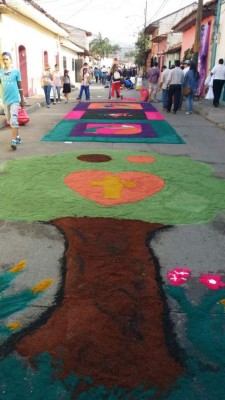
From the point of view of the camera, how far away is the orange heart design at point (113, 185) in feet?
15.8

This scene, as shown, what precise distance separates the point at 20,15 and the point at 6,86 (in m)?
12.1

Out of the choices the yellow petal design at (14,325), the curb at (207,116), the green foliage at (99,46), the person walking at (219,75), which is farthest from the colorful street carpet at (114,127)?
the green foliage at (99,46)

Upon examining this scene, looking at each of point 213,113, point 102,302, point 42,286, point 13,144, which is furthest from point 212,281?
point 213,113

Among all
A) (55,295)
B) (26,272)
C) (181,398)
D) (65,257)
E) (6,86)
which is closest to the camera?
(181,398)

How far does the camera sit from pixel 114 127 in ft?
35.8

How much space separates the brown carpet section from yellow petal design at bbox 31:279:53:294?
0.15m

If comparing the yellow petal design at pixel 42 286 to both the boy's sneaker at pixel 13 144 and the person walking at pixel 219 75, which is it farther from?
the person walking at pixel 219 75

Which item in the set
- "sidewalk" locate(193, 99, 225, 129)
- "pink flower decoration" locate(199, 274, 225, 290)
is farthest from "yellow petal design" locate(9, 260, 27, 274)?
"sidewalk" locate(193, 99, 225, 129)

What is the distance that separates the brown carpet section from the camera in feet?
6.91

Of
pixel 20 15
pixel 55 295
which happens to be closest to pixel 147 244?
pixel 55 295

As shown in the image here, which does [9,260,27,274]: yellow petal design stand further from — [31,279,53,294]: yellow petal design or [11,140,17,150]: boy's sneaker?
[11,140,17,150]: boy's sneaker

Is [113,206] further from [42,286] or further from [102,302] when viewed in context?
[102,302]

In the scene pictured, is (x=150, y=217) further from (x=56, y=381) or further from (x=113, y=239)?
(x=56, y=381)

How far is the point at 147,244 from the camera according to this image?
3.61 metres
